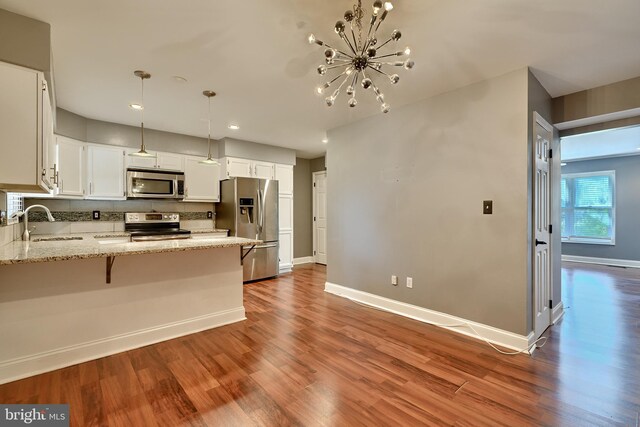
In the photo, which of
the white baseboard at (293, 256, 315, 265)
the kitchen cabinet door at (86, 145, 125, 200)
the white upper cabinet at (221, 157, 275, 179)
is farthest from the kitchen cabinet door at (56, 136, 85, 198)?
the white baseboard at (293, 256, 315, 265)

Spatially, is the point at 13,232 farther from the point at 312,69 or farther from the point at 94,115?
the point at 312,69

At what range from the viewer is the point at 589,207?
6.93 meters

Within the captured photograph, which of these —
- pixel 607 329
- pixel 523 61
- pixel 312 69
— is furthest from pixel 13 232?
pixel 607 329

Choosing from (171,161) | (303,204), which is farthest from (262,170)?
(303,204)

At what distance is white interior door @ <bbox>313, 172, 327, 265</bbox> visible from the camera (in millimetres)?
6781

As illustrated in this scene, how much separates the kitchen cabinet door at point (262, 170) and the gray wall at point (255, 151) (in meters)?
0.09

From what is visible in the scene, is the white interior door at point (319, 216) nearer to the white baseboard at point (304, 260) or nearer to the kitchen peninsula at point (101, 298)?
the white baseboard at point (304, 260)

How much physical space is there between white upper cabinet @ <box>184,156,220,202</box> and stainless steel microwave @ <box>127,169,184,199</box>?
178 mm

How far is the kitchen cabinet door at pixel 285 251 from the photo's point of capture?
19.1 feet

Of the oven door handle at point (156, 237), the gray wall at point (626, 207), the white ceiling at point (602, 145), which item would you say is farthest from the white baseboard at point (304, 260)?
the gray wall at point (626, 207)

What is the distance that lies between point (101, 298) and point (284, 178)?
3.87 meters

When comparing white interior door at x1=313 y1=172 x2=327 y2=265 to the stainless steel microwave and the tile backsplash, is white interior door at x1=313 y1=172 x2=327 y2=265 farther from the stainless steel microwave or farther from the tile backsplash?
the stainless steel microwave

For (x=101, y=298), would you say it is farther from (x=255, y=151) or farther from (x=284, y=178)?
(x=284, y=178)

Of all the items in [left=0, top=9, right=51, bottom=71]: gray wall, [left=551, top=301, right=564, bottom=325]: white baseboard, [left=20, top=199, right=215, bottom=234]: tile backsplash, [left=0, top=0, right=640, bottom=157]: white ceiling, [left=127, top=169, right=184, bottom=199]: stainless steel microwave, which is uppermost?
[left=0, top=0, right=640, bottom=157]: white ceiling
